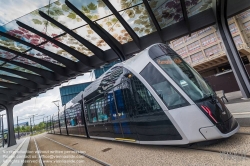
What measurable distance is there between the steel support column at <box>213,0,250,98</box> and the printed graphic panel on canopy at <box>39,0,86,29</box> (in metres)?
7.42

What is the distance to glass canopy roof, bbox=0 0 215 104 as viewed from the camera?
842 centimetres

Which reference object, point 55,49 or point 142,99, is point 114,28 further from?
point 142,99

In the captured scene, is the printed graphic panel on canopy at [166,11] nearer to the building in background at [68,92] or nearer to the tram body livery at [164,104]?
the tram body livery at [164,104]

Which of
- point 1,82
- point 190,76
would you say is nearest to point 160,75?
point 190,76

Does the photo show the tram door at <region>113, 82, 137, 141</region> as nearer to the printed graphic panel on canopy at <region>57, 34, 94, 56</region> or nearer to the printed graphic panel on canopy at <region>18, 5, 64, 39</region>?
the printed graphic panel on canopy at <region>18, 5, 64, 39</region>

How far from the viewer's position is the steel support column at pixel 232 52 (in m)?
8.55

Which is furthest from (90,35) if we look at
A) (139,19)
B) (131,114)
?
(131,114)

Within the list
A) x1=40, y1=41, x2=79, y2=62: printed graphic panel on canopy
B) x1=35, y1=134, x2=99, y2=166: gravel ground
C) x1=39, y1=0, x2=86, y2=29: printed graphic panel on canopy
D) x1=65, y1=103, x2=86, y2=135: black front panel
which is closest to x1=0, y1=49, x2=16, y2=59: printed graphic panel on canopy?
x1=40, y1=41, x2=79, y2=62: printed graphic panel on canopy

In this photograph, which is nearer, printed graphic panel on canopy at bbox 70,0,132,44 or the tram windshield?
the tram windshield

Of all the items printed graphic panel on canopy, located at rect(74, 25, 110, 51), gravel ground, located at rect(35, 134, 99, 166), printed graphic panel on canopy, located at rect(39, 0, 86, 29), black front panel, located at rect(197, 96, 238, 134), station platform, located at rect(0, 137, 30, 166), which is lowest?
station platform, located at rect(0, 137, 30, 166)

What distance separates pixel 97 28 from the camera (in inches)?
373

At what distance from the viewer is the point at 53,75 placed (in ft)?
51.4

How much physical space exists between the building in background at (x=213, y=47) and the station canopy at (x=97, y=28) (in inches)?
1192

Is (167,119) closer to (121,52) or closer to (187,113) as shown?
(187,113)
